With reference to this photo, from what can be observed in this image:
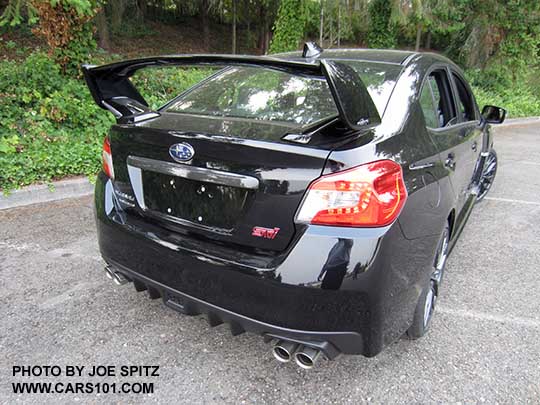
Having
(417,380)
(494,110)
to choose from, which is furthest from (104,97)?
(494,110)

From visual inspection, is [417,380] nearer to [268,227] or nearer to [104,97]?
[268,227]

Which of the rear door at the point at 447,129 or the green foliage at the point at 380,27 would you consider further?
the green foliage at the point at 380,27

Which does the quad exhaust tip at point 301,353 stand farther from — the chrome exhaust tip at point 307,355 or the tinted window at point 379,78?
the tinted window at point 379,78

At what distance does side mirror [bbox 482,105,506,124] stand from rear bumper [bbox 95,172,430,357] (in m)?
2.48

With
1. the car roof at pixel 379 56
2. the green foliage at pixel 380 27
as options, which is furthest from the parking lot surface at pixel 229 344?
the green foliage at pixel 380 27

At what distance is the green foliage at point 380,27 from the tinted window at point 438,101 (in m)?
13.4

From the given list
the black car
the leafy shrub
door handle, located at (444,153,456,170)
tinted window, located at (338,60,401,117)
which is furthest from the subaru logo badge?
the leafy shrub

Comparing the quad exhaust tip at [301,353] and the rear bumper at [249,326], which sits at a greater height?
the rear bumper at [249,326]

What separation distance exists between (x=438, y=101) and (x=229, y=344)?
196cm

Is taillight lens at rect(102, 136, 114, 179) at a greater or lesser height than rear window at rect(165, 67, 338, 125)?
lesser

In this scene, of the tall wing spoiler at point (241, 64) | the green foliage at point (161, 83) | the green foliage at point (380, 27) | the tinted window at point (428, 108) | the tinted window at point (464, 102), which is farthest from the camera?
the green foliage at point (380, 27)

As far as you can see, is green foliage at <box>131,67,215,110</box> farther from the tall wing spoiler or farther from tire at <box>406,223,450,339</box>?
tire at <box>406,223,450,339</box>

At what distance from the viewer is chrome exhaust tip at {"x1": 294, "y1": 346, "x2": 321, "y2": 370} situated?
67.4 inches

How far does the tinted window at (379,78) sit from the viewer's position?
2.09m
